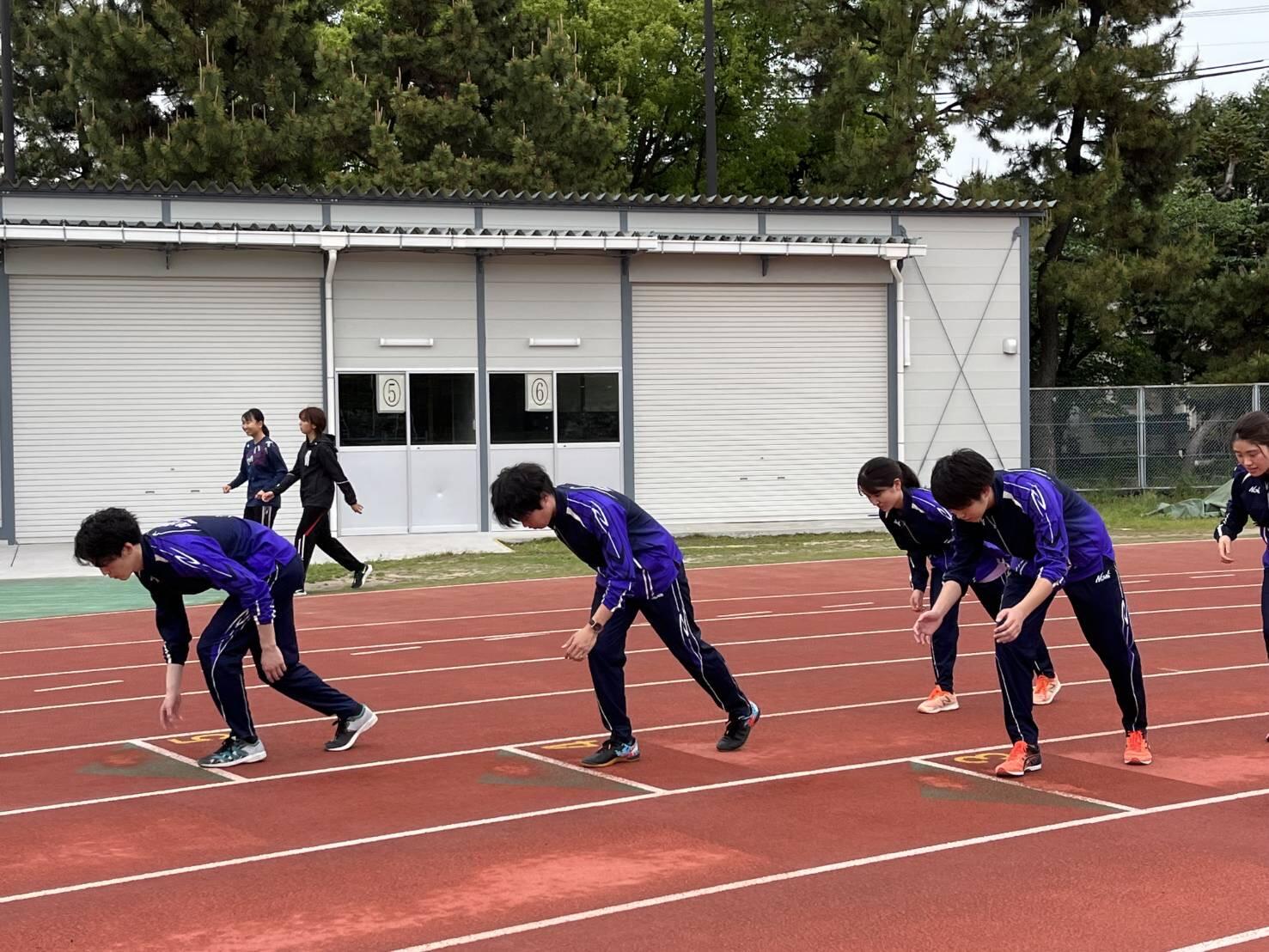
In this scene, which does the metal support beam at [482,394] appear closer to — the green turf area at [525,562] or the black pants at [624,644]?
the green turf area at [525,562]

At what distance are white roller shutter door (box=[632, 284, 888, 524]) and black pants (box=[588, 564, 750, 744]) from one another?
52.6ft

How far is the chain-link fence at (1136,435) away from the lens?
2672 centimetres

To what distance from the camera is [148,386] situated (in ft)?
73.3

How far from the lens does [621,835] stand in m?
6.71

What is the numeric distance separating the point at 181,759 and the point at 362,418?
1469 centimetres

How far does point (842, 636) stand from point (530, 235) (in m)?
11.2

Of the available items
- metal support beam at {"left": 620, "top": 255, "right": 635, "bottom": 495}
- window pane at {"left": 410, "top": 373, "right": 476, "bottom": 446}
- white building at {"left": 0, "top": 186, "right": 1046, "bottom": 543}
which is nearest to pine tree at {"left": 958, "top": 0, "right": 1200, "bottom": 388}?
white building at {"left": 0, "top": 186, "right": 1046, "bottom": 543}

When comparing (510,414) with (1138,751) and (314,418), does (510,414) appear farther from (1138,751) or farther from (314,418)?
(1138,751)

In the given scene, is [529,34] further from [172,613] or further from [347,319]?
[172,613]

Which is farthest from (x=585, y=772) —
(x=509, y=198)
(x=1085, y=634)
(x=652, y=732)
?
(x=509, y=198)

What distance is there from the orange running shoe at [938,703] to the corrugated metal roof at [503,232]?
14.2 meters

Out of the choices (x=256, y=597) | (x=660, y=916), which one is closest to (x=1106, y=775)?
(x=660, y=916)

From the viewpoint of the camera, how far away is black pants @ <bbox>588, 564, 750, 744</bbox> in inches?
308

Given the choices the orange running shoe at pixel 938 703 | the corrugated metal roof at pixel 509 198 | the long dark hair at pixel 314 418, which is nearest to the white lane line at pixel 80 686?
the long dark hair at pixel 314 418
